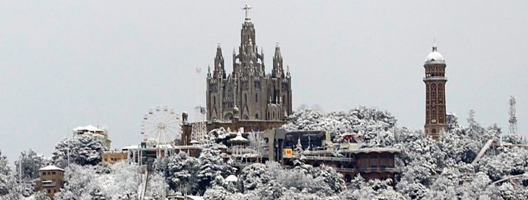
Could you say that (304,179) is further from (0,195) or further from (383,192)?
(0,195)

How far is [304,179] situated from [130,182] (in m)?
14.8

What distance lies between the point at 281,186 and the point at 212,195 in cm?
636

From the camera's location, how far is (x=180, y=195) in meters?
197

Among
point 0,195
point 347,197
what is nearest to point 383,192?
point 347,197

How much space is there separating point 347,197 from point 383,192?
10.2 ft

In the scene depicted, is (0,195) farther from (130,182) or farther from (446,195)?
(446,195)

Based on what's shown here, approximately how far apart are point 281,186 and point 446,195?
1442 cm

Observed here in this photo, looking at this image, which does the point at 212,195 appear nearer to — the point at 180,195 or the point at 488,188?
the point at 180,195

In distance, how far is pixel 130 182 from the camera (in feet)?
652

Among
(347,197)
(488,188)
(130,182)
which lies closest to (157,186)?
(130,182)

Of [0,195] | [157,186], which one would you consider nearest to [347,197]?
[157,186]

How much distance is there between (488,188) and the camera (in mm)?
199000

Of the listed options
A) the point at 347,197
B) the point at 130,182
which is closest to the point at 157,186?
the point at 130,182

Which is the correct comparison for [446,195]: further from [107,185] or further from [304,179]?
[107,185]
